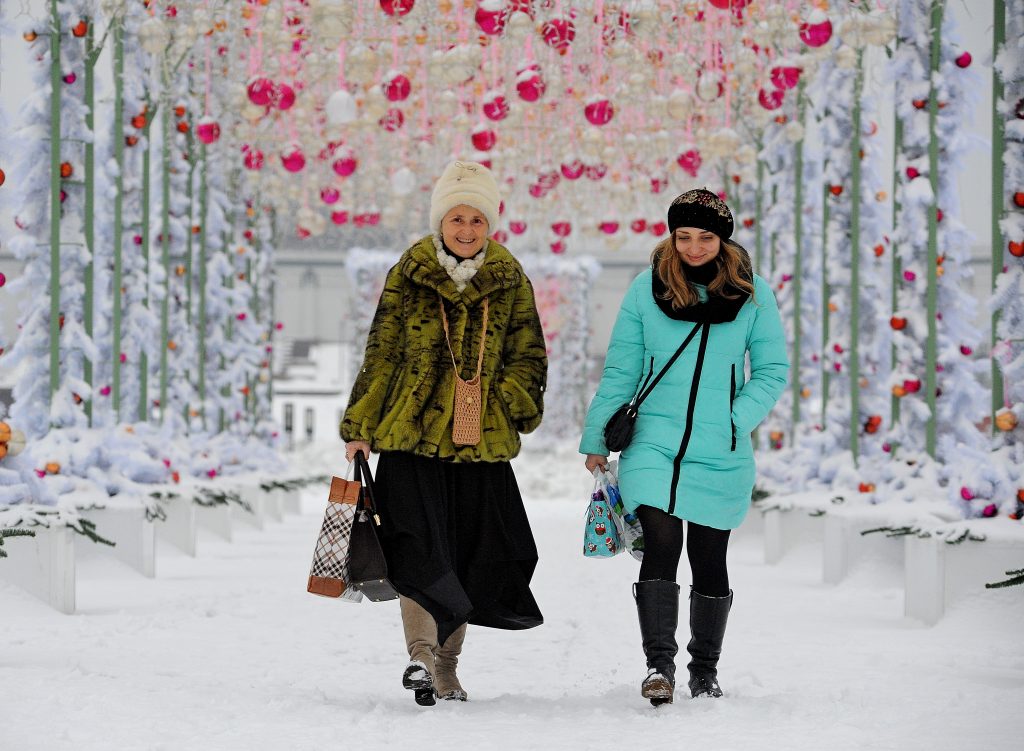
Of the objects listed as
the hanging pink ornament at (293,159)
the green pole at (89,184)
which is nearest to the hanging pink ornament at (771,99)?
the hanging pink ornament at (293,159)

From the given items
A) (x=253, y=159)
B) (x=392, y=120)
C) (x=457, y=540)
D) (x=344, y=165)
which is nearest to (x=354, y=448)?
(x=457, y=540)

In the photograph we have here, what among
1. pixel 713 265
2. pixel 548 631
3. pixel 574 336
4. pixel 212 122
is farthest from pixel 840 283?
pixel 574 336

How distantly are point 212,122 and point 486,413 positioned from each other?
8844 mm

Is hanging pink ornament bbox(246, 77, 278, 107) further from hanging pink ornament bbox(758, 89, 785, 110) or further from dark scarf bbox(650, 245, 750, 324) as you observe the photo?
dark scarf bbox(650, 245, 750, 324)

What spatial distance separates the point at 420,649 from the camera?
19.2 feet

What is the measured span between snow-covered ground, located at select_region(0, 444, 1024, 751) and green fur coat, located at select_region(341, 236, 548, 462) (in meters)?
0.93

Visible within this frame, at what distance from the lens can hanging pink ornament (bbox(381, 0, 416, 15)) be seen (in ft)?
33.7

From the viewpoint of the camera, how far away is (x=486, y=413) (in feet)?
19.5

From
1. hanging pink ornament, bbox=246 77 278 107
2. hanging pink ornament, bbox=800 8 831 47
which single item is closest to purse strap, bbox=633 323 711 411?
hanging pink ornament, bbox=800 8 831 47

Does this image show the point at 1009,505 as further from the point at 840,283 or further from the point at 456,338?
the point at 840,283

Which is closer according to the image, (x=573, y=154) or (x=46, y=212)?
(x=46, y=212)

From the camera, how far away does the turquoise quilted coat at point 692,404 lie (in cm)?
576

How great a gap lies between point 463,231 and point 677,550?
1.36m

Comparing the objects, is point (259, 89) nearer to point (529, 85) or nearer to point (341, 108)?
point (341, 108)
